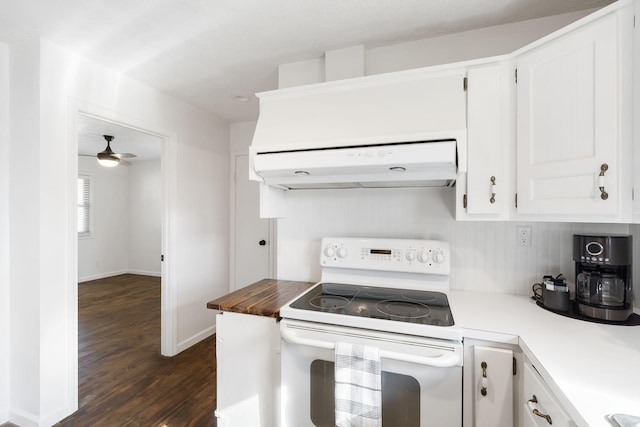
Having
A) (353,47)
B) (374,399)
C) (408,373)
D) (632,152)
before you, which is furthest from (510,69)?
(374,399)

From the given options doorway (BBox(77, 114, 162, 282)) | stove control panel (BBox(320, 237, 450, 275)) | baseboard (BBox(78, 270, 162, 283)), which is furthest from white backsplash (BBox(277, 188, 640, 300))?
baseboard (BBox(78, 270, 162, 283))

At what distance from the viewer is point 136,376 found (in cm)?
235

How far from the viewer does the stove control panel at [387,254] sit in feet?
5.25

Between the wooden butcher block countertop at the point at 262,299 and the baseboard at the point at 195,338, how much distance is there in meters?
1.49

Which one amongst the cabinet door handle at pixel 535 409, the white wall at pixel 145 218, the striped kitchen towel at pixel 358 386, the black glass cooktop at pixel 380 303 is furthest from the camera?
the white wall at pixel 145 218

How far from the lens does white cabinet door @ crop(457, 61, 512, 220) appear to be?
1373 millimetres

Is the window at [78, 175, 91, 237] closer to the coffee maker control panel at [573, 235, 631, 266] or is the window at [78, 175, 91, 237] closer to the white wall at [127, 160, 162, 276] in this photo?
the white wall at [127, 160, 162, 276]

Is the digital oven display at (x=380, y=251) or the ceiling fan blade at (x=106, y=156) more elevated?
the ceiling fan blade at (x=106, y=156)

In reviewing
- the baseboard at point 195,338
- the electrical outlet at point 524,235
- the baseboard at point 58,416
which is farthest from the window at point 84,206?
the electrical outlet at point 524,235

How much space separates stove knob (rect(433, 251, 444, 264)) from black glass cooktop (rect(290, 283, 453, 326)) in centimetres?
18

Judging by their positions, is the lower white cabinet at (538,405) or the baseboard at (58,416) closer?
the lower white cabinet at (538,405)

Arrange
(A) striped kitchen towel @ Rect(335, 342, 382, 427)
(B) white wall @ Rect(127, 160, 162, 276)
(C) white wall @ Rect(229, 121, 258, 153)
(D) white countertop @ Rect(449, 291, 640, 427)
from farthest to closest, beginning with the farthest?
(B) white wall @ Rect(127, 160, 162, 276) → (C) white wall @ Rect(229, 121, 258, 153) → (A) striped kitchen towel @ Rect(335, 342, 382, 427) → (D) white countertop @ Rect(449, 291, 640, 427)

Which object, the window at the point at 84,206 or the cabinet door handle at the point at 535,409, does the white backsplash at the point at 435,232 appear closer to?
the cabinet door handle at the point at 535,409

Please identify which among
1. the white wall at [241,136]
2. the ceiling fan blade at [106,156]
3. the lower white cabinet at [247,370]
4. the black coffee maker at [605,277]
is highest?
the white wall at [241,136]
